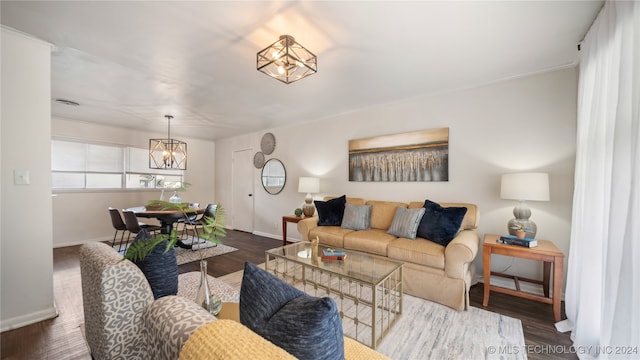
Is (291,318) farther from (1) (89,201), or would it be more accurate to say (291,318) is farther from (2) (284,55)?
(1) (89,201)

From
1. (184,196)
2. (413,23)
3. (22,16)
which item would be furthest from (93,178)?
(413,23)

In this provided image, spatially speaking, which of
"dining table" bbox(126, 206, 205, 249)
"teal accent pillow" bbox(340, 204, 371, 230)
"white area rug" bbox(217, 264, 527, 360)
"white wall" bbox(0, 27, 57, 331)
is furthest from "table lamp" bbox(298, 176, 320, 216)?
"white wall" bbox(0, 27, 57, 331)

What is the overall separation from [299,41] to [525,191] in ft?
8.15

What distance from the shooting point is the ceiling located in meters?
1.63

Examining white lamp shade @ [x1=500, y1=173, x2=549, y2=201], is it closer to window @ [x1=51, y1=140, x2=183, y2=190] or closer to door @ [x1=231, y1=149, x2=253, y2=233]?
door @ [x1=231, y1=149, x2=253, y2=233]

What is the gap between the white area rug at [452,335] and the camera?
5.39 ft

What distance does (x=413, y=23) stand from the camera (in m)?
1.77

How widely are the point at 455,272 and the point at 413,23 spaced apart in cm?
213

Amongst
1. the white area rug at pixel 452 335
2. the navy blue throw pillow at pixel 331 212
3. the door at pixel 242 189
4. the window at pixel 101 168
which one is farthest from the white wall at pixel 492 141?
the window at pixel 101 168

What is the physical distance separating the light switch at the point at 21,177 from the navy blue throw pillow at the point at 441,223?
3.73 meters

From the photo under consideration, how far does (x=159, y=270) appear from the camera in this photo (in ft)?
4.41

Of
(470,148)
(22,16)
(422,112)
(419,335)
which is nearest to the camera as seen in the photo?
(22,16)

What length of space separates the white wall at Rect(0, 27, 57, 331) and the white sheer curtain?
3941 mm

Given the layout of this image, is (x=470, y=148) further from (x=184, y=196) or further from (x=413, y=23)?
(x=184, y=196)
